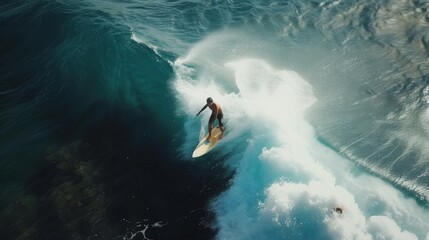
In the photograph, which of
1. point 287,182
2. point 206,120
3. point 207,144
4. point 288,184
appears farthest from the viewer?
point 206,120

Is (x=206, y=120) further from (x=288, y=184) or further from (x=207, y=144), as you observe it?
(x=288, y=184)

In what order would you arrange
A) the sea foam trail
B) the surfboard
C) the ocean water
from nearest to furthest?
A: the sea foam trail → the ocean water → the surfboard

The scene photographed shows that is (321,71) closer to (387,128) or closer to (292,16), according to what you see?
(387,128)

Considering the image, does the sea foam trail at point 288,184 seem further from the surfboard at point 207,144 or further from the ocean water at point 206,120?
the surfboard at point 207,144

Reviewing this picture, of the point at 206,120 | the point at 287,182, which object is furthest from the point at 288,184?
the point at 206,120

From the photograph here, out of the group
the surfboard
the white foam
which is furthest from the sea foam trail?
the surfboard

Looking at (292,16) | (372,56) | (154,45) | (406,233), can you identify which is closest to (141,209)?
(406,233)

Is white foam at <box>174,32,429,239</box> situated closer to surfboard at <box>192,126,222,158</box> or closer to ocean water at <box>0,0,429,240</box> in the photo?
ocean water at <box>0,0,429,240</box>
